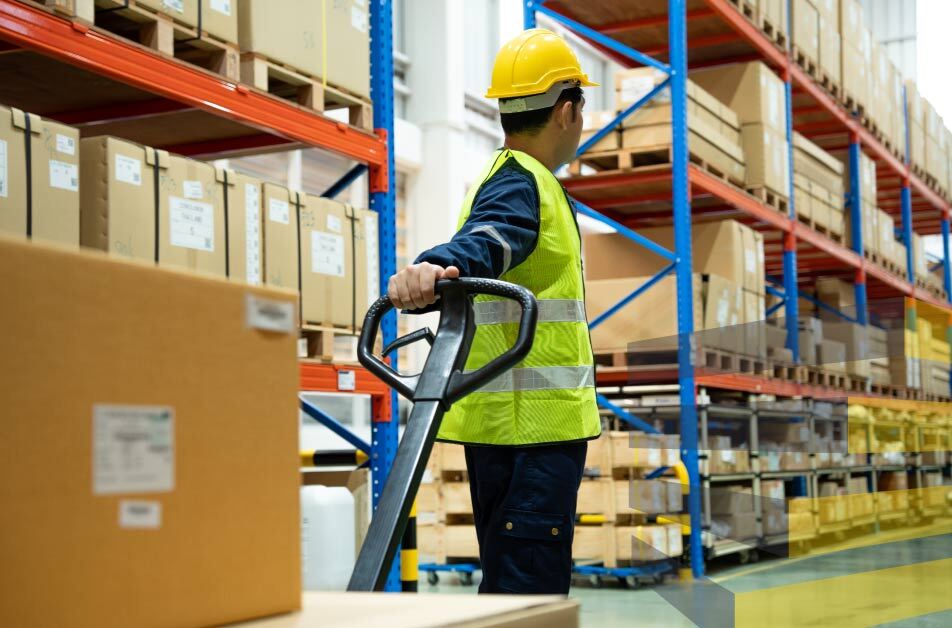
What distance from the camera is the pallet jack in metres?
1.71

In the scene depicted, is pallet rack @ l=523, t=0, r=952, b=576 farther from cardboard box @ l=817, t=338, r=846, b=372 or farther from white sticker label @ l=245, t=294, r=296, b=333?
white sticker label @ l=245, t=294, r=296, b=333

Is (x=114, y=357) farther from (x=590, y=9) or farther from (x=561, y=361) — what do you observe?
(x=590, y=9)

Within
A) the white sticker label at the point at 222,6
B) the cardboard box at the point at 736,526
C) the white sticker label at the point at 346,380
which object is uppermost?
the white sticker label at the point at 222,6

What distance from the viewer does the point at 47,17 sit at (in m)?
3.74

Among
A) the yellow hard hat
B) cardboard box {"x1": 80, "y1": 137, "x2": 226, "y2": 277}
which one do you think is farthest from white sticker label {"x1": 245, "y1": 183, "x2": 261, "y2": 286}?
the yellow hard hat

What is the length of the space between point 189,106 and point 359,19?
1.02 m

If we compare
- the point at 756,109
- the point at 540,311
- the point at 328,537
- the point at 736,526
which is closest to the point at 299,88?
the point at 328,537

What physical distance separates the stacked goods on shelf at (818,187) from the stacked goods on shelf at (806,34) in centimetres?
72

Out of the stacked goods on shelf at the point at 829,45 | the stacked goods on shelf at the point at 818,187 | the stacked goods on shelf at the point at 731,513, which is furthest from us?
the stacked goods on shelf at the point at 829,45

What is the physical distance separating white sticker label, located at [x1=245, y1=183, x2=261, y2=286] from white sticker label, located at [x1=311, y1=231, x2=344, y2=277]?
1.24 feet

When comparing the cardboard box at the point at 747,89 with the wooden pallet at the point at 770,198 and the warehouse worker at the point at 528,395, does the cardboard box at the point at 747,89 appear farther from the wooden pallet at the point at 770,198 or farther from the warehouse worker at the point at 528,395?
the warehouse worker at the point at 528,395

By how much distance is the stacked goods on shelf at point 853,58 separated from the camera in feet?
40.0

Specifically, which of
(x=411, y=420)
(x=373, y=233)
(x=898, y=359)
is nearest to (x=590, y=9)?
(x=373, y=233)

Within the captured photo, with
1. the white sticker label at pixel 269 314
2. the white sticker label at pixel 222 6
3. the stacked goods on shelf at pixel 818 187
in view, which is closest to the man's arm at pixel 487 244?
the white sticker label at pixel 269 314
